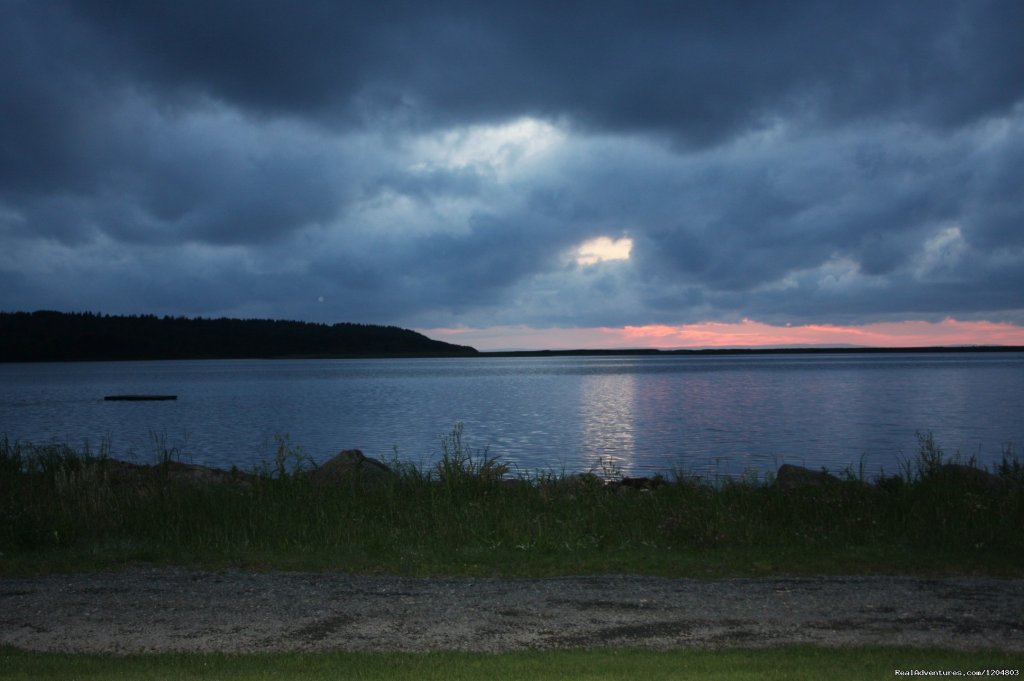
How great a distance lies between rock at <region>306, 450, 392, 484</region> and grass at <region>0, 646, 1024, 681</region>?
11.2 meters

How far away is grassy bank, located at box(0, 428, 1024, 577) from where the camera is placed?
11.6 metres

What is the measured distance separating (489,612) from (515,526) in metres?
4.90

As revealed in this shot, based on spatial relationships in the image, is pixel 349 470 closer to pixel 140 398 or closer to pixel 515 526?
pixel 515 526

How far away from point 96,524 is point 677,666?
1111 centimetres

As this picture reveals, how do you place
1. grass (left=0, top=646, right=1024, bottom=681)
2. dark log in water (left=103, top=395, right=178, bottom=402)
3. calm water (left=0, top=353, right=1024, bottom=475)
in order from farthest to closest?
dark log in water (left=103, top=395, right=178, bottom=402) < calm water (left=0, top=353, right=1024, bottom=475) < grass (left=0, top=646, right=1024, bottom=681)

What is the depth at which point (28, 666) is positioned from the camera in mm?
7180

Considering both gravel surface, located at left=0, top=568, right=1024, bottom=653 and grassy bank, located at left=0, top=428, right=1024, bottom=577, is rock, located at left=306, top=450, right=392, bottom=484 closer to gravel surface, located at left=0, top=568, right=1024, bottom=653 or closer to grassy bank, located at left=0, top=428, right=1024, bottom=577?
grassy bank, located at left=0, top=428, right=1024, bottom=577

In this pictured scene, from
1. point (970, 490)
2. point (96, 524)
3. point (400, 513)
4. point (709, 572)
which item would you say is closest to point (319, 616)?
point (709, 572)

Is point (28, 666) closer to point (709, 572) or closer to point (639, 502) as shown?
point (709, 572)

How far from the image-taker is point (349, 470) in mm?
19500

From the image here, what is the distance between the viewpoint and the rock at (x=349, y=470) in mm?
19125

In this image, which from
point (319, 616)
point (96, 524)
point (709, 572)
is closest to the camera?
point (319, 616)

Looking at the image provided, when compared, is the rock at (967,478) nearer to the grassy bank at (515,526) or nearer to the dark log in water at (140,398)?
the grassy bank at (515,526)

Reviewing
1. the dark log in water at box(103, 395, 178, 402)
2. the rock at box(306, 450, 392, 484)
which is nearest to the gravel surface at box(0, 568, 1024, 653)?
the rock at box(306, 450, 392, 484)
